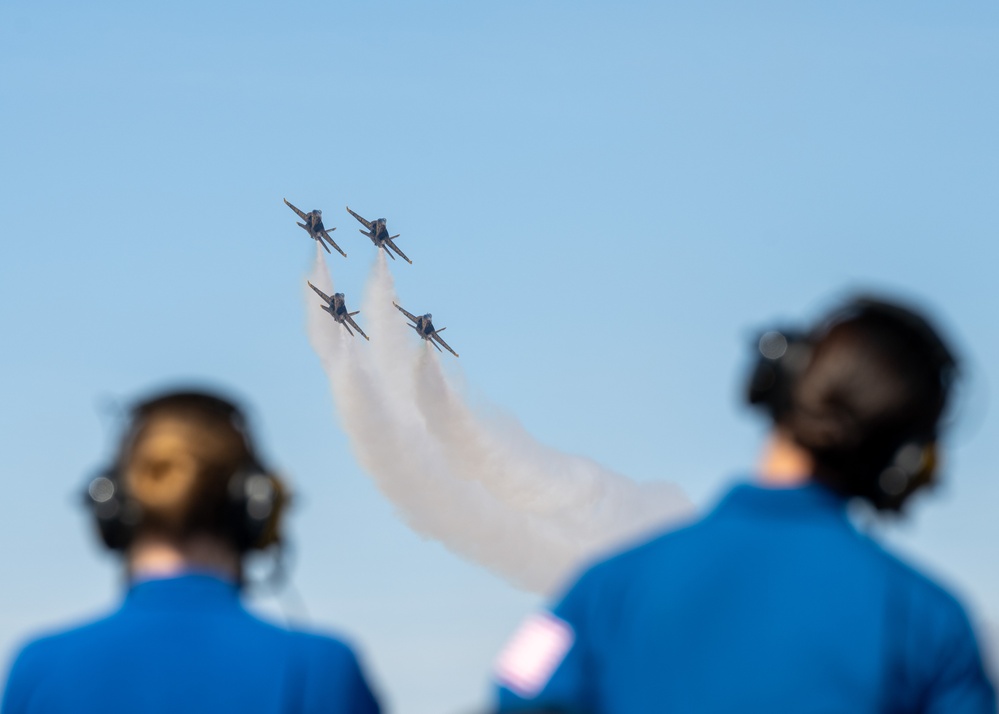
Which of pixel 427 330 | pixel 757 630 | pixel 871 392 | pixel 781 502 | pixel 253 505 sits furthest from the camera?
pixel 427 330

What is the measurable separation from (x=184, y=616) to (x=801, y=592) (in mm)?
2890

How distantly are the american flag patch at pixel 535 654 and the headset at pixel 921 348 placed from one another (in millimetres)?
1328

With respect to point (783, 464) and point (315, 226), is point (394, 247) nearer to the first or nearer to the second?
point (315, 226)

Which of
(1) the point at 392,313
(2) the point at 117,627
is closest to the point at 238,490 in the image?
(2) the point at 117,627

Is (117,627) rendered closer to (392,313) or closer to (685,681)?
(685,681)

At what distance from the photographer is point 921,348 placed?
6.27m

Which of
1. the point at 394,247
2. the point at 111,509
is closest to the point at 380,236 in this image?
the point at 394,247

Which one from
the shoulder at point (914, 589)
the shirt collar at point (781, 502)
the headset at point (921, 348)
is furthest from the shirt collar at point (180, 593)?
the shoulder at point (914, 589)

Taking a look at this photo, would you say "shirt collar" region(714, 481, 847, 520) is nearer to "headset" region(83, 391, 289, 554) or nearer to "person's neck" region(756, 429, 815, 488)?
"person's neck" region(756, 429, 815, 488)

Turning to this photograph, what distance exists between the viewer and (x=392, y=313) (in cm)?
10400

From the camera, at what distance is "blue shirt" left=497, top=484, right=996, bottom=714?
5.97 m

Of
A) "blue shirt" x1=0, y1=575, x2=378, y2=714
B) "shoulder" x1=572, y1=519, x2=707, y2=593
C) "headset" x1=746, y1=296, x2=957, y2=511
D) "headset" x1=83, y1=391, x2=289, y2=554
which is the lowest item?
"blue shirt" x1=0, y1=575, x2=378, y2=714

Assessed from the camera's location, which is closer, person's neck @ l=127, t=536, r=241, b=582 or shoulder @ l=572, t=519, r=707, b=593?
shoulder @ l=572, t=519, r=707, b=593

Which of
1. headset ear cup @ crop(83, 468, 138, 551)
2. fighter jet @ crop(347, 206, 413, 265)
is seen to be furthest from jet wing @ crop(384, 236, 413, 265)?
headset ear cup @ crop(83, 468, 138, 551)
